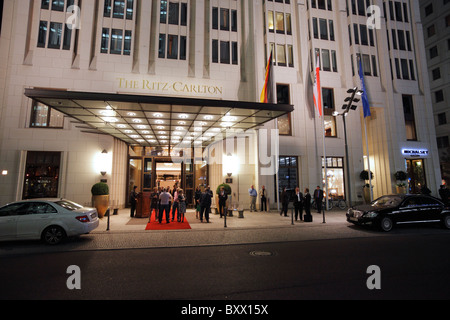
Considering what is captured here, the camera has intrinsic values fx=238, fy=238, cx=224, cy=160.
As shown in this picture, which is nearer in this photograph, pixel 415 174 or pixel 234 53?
pixel 234 53

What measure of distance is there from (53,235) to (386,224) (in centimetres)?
1305

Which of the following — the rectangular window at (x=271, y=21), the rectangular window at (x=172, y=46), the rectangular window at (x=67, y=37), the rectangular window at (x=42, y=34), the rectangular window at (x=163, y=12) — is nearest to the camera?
the rectangular window at (x=42, y=34)

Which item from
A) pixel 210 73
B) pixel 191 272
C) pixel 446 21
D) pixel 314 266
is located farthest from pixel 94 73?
pixel 446 21

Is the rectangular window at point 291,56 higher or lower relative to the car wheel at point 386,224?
higher

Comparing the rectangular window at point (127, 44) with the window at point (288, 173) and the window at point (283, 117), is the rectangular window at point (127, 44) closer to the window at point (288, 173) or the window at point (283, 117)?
the window at point (283, 117)

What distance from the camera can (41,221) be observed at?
797cm

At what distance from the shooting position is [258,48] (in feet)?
66.3

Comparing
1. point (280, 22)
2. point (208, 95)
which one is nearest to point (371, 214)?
point (208, 95)

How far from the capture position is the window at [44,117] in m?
16.5

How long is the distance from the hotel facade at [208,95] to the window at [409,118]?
109 millimetres

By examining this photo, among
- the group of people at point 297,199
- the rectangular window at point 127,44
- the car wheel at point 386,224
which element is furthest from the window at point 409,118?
the rectangular window at point 127,44

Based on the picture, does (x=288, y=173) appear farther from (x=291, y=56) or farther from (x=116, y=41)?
(x=116, y=41)

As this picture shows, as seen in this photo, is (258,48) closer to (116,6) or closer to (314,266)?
(116,6)

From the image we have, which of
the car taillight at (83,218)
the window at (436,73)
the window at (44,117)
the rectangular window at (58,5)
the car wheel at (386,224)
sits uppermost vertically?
the window at (436,73)
